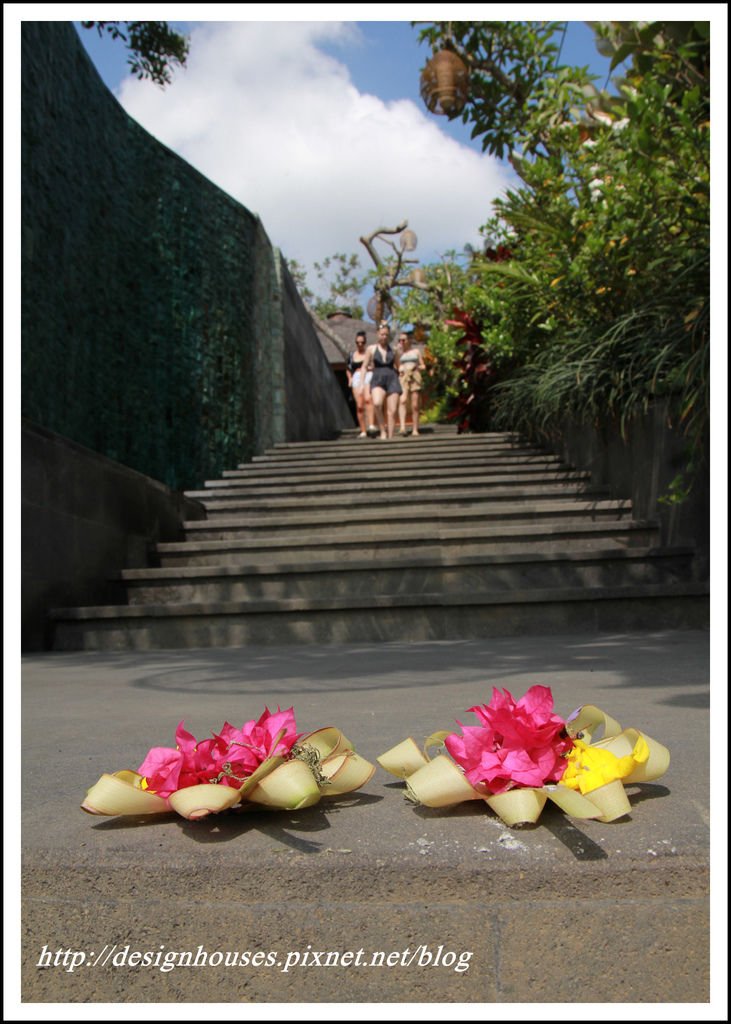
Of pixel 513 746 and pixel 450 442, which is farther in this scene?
pixel 450 442

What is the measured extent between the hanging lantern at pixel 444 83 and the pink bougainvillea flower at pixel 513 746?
9013 millimetres

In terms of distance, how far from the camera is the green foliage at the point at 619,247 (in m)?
4.90

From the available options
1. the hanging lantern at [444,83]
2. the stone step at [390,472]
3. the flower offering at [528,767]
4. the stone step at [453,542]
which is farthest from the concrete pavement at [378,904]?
the hanging lantern at [444,83]

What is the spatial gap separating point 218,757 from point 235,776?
0.04 metres

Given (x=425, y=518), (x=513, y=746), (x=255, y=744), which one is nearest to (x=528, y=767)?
(x=513, y=746)

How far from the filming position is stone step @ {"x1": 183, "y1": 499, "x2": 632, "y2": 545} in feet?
20.2

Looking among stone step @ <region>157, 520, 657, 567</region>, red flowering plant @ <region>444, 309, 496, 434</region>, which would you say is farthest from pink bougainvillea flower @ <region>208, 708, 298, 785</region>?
red flowering plant @ <region>444, 309, 496, 434</region>

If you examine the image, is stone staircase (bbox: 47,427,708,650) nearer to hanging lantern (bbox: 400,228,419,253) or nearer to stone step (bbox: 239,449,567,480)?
stone step (bbox: 239,449,567,480)

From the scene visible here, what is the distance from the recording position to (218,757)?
124cm

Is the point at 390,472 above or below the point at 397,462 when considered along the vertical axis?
below

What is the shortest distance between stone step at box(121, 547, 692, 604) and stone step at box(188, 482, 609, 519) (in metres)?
1.20

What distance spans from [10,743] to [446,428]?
1327cm

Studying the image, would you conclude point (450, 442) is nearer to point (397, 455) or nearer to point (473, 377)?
point (397, 455)

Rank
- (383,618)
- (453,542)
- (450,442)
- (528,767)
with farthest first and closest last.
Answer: (450,442)
(453,542)
(383,618)
(528,767)
